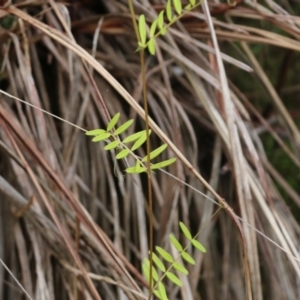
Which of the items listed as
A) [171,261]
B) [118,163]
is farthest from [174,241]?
[118,163]

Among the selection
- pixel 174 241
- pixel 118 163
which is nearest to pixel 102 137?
pixel 174 241

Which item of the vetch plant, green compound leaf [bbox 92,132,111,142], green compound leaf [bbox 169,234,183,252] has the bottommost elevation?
the vetch plant

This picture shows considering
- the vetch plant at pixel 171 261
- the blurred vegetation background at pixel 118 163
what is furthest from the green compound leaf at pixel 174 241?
the blurred vegetation background at pixel 118 163

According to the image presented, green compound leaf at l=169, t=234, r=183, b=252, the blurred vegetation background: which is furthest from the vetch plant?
the blurred vegetation background

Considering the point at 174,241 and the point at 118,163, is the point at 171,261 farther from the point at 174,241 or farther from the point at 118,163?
the point at 118,163

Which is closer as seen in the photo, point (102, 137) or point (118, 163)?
point (102, 137)

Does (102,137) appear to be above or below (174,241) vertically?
above

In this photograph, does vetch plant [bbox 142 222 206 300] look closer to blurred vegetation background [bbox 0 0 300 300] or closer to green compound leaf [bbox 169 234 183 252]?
green compound leaf [bbox 169 234 183 252]

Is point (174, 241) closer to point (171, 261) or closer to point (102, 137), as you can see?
point (171, 261)

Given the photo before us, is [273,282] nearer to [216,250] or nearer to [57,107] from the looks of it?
[216,250]

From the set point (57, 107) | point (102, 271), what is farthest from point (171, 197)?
point (57, 107)

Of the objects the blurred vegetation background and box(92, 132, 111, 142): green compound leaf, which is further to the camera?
the blurred vegetation background
